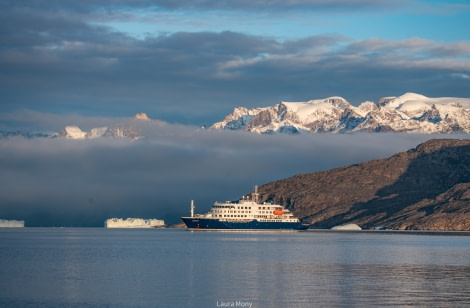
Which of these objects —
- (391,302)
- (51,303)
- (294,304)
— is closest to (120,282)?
(51,303)

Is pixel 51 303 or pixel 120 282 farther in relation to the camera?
pixel 120 282

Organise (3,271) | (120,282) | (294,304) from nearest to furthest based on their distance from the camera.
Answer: (294,304)
(120,282)
(3,271)

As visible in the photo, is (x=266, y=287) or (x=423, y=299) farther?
(x=266, y=287)

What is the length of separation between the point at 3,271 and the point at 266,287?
43.5 meters

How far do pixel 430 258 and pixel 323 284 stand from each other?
58.5 meters

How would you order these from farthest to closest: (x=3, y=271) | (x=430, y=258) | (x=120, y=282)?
(x=430, y=258) → (x=3, y=271) → (x=120, y=282)

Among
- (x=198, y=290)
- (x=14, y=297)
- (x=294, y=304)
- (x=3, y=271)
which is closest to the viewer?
(x=294, y=304)

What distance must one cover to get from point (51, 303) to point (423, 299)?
125ft

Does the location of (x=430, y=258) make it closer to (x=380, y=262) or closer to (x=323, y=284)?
(x=380, y=262)

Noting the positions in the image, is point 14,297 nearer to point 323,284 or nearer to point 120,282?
point 120,282

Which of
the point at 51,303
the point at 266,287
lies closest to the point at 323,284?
the point at 266,287

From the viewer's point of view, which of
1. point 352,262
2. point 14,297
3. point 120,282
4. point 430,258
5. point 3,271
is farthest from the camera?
point 430,258

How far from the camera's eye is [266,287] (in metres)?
100

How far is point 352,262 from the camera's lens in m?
144
